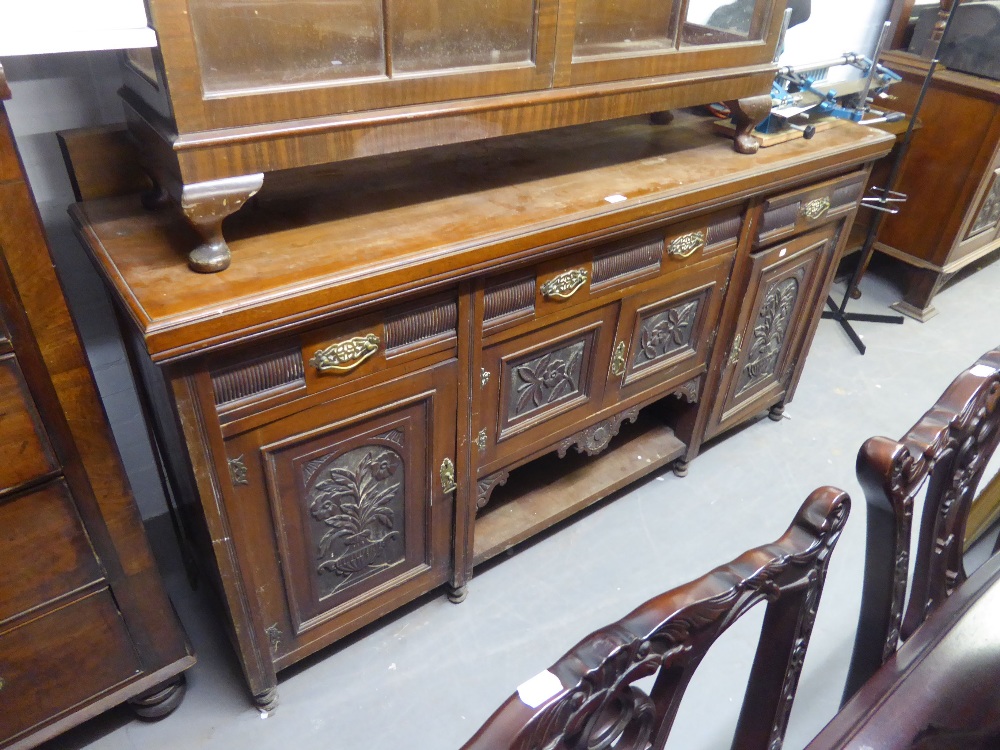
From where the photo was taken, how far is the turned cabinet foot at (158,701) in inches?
49.5

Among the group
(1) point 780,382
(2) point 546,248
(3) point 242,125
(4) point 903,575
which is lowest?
(1) point 780,382

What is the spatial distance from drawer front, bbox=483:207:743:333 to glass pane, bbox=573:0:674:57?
1.06 ft

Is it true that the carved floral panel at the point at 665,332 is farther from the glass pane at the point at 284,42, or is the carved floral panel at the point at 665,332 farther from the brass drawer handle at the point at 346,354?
the glass pane at the point at 284,42

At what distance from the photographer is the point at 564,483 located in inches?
68.3

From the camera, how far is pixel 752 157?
1493 millimetres

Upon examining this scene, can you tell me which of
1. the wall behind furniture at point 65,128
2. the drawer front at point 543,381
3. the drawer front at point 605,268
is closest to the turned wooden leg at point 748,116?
the drawer front at point 605,268

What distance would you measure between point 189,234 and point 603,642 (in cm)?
82

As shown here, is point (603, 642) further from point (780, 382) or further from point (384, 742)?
point (780, 382)

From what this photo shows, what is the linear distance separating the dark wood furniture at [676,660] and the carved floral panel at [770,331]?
1.17 meters

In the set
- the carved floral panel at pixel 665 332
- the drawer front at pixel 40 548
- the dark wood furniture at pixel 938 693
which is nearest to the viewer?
the dark wood furniture at pixel 938 693

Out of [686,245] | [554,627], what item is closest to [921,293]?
[686,245]

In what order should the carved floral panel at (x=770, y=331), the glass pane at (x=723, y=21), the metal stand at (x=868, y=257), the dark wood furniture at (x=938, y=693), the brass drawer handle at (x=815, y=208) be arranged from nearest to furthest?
1. the dark wood furniture at (x=938, y=693)
2. the glass pane at (x=723, y=21)
3. the brass drawer handle at (x=815, y=208)
4. the carved floral panel at (x=770, y=331)
5. the metal stand at (x=868, y=257)

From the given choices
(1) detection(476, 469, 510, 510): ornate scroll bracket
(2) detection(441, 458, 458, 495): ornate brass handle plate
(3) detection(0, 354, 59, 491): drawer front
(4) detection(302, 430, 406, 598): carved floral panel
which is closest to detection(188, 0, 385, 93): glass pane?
(3) detection(0, 354, 59, 491): drawer front

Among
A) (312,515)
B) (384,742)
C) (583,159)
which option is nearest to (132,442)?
(312,515)
